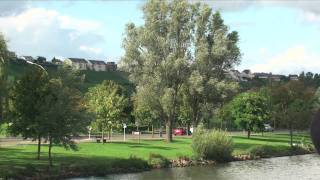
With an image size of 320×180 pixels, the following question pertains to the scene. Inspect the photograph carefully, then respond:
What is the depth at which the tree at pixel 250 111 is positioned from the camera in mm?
82625

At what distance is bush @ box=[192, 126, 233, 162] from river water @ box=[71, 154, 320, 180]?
1.58 meters

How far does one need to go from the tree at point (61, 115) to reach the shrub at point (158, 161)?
25.7 ft

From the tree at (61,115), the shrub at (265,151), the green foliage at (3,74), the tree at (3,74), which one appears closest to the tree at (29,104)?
the tree at (61,115)

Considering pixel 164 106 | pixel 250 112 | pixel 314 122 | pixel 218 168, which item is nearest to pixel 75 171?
pixel 218 168

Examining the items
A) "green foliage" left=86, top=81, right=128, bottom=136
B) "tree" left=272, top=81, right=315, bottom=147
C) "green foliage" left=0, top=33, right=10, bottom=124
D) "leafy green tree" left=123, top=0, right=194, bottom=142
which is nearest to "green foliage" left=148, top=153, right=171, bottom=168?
"green foliage" left=0, top=33, right=10, bottom=124

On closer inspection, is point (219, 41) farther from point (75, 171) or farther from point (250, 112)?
point (75, 171)

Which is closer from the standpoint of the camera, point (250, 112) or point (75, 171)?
point (75, 171)

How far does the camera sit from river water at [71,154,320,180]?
40.8m

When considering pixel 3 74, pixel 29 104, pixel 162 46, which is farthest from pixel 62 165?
pixel 162 46

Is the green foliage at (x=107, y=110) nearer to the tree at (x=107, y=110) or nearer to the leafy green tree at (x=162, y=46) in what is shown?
the tree at (x=107, y=110)

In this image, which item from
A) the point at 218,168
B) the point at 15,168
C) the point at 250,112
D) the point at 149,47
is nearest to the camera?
the point at 15,168

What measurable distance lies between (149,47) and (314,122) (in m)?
63.7

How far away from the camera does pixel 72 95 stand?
42.0 meters

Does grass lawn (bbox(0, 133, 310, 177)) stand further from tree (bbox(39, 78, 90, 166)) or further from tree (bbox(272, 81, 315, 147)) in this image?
tree (bbox(272, 81, 315, 147))
